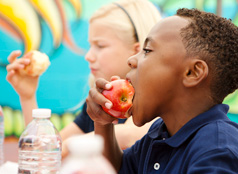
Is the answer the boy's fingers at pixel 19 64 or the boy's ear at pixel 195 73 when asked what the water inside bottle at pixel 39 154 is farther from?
the boy's fingers at pixel 19 64

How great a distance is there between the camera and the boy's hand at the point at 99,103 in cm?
99

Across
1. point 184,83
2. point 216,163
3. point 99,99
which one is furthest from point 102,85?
point 216,163

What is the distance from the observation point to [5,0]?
11.0 ft

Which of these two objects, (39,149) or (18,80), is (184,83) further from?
(18,80)

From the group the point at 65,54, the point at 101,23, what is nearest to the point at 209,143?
the point at 101,23

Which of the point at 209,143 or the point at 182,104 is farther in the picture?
the point at 182,104

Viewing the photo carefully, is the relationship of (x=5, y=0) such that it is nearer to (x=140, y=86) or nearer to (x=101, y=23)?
(x=101, y=23)

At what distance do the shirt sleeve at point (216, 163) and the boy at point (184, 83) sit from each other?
69 millimetres

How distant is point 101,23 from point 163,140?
909 millimetres

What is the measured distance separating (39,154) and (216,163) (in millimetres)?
520

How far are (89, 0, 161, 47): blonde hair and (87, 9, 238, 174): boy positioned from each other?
703 mm

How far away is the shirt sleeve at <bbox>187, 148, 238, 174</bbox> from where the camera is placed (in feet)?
Result: 2.37

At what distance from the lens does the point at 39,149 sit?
101cm

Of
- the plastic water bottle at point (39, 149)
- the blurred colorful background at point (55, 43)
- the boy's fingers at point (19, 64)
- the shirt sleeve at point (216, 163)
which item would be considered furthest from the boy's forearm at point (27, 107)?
the blurred colorful background at point (55, 43)
